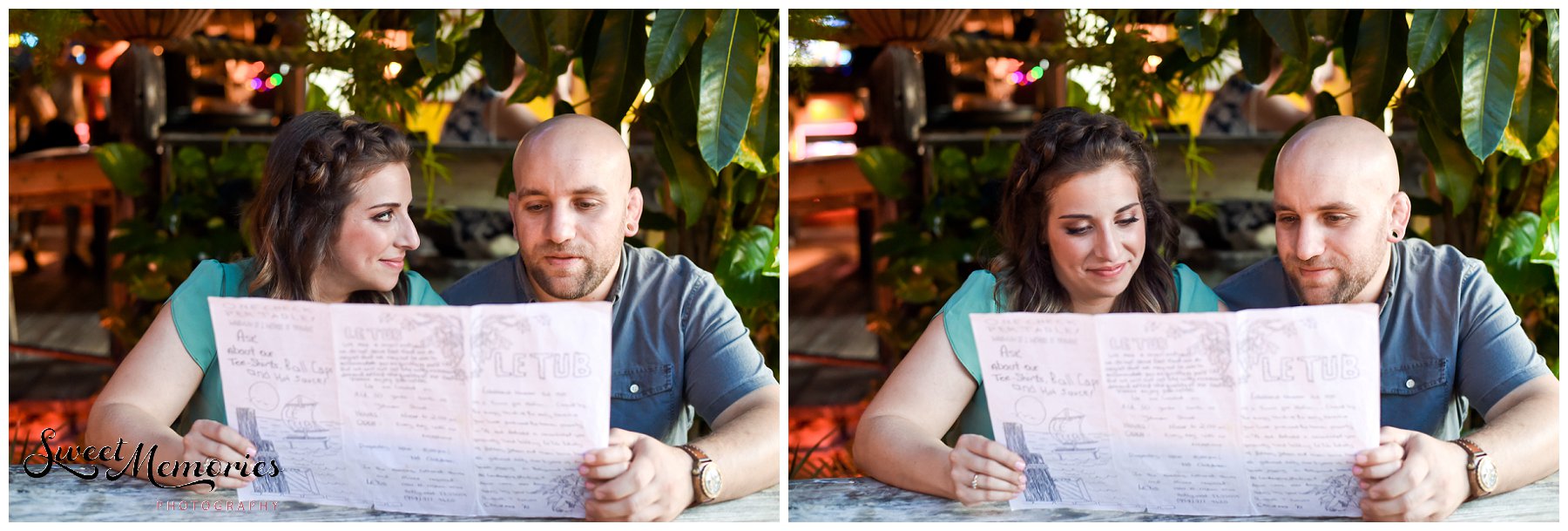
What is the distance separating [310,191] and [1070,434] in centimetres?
137

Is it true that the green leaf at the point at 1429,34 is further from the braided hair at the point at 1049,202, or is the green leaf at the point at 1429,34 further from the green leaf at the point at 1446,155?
the braided hair at the point at 1049,202

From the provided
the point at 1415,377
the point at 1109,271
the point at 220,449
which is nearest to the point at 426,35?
the point at 220,449

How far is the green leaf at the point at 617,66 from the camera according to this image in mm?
2195

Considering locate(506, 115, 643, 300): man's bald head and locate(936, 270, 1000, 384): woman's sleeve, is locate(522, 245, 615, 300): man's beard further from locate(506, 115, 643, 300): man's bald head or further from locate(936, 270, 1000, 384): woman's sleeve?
locate(936, 270, 1000, 384): woman's sleeve

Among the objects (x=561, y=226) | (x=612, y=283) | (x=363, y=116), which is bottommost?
(x=612, y=283)

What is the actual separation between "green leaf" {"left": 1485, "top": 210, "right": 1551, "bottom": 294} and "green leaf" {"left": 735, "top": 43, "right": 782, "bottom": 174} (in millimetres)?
1449

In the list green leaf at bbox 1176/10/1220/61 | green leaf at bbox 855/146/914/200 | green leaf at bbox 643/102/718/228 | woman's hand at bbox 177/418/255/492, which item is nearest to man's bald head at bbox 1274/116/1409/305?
green leaf at bbox 1176/10/1220/61

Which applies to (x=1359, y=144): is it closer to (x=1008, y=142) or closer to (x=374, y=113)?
(x=1008, y=142)

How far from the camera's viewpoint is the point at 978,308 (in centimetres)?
222

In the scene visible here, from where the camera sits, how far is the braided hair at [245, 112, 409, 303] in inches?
82.3

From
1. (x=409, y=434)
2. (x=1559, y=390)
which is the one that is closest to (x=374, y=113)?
(x=409, y=434)

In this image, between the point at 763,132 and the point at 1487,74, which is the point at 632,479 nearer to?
the point at 763,132

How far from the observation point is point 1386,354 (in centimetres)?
219
